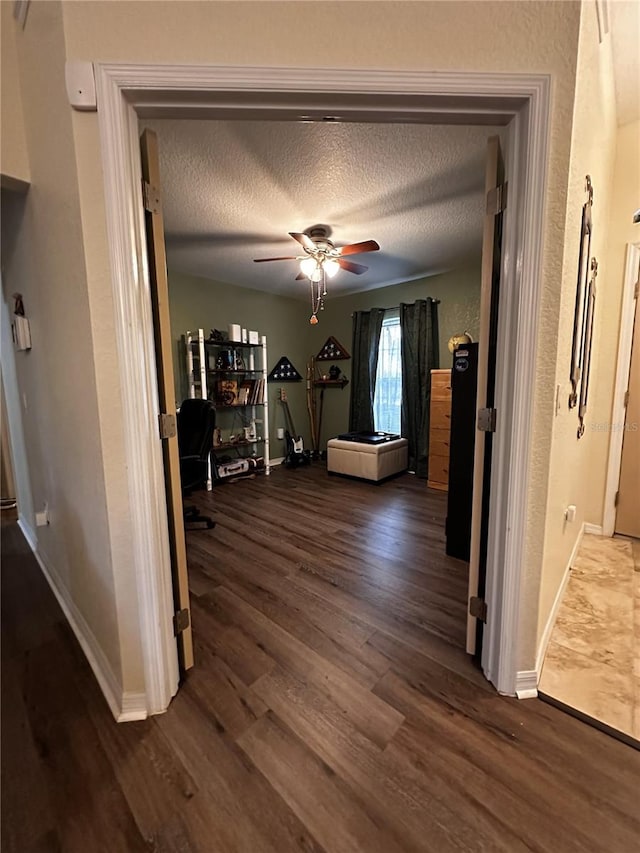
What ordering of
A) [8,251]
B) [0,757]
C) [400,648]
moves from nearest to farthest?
[0,757], [400,648], [8,251]

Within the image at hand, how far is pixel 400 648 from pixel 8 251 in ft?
9.45

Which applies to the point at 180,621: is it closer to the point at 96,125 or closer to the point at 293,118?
the point at 96,125

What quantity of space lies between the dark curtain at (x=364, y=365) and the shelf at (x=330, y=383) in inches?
7.7

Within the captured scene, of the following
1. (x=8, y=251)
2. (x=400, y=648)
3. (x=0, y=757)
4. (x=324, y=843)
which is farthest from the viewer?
(x=8, y=251)

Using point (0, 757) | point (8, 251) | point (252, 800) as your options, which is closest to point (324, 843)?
point (252, 800)

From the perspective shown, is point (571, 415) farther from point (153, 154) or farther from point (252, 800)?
point (153, 154)

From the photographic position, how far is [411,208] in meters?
2.60

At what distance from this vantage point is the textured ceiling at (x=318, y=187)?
181 centimetres

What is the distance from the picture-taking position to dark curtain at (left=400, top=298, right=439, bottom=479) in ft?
14.2

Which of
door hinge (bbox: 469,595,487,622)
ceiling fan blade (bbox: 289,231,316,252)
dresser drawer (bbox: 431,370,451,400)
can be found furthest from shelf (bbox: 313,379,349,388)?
door hinge (bbox: 469,595,487,622)

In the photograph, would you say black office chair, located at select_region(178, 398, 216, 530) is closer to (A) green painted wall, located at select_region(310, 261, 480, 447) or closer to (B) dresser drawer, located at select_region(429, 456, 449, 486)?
(B) dresser drawer, located at select_region(429, 456, 449, 486)

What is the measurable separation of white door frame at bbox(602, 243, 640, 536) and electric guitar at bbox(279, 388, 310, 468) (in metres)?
3.52

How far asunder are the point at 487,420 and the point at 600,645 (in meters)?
1.27

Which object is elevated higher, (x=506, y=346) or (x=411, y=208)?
(x=411, y=208)
